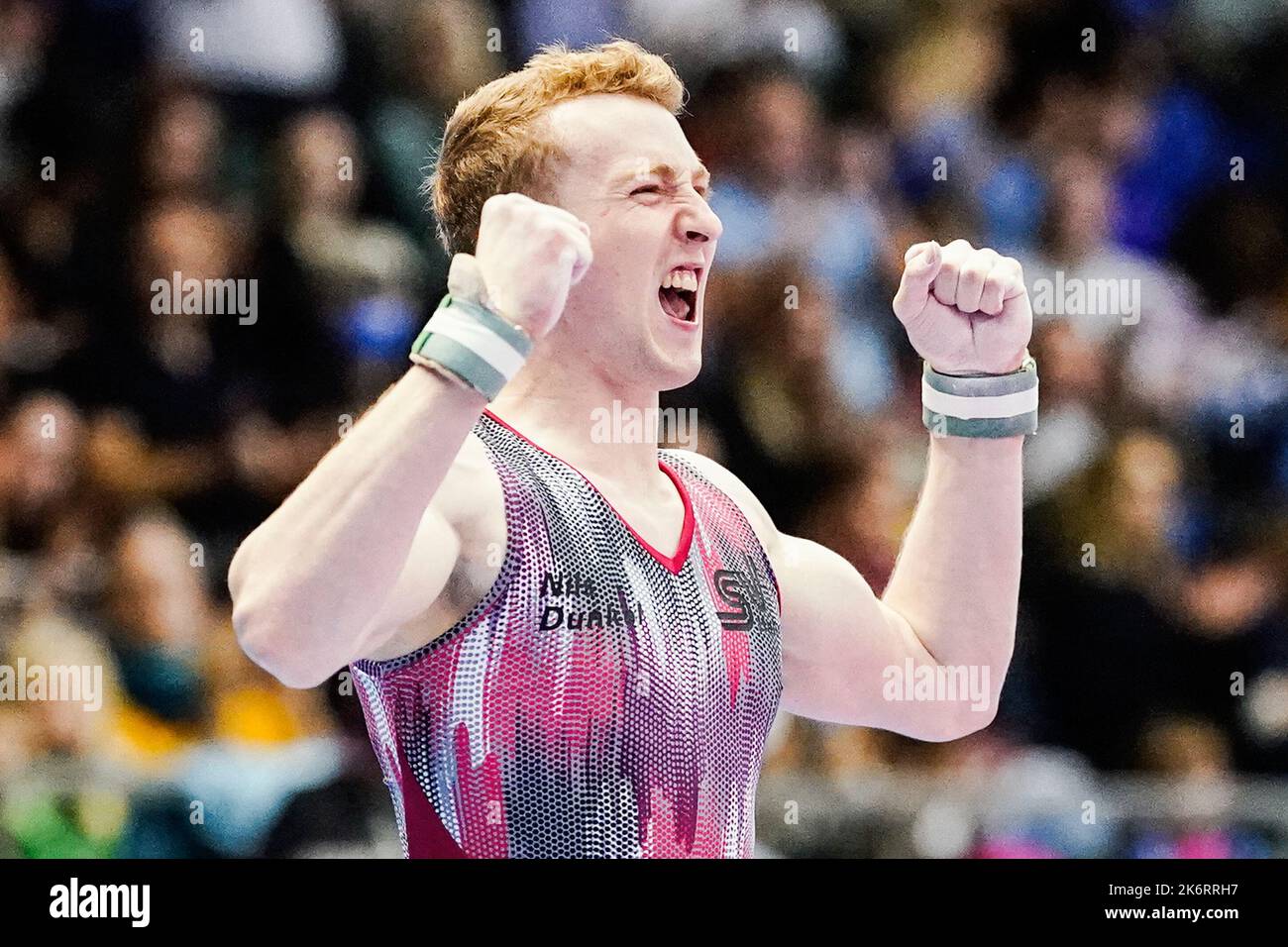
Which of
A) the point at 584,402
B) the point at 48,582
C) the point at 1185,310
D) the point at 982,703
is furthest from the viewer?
the point at 1185,310

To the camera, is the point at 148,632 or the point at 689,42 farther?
the point at 689,42

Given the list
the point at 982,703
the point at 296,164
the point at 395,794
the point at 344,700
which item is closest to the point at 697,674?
the point at 395,794

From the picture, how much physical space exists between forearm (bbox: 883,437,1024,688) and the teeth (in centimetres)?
50

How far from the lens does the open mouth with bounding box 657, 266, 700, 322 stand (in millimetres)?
2746

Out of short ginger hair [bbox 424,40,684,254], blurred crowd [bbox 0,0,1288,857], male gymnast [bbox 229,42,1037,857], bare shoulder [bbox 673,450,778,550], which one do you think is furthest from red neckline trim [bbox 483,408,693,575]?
blurred crowd [bbox 0,0,1288,857]

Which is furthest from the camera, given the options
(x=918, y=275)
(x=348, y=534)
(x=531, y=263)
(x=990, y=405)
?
(x=990, y=405)

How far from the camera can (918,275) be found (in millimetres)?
2664

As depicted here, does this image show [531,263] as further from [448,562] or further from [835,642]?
[835,642]

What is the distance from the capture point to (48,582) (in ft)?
13.3

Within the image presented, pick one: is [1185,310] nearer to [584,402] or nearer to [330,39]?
[330,39]

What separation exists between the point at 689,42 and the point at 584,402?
2250mm

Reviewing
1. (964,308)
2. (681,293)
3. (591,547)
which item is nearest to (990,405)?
(964,308)

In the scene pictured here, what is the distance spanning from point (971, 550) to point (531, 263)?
0.99 m
